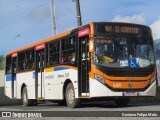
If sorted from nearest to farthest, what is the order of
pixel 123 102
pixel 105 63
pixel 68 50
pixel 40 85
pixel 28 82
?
pixel 105 63 < pixel 68 50 < pixel 123 102 < pixel 40 85 < pixel 28 82

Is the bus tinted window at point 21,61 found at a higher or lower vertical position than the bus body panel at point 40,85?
higher

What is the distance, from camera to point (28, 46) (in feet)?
77.9

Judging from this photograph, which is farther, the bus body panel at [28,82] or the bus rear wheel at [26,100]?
the bus rear wheel at [26,100]

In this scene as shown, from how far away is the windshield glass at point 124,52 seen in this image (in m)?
16.3

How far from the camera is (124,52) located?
54.3ft

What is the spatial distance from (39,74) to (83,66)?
5.04 metres

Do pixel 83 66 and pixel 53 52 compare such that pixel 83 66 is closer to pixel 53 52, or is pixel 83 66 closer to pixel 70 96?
pixel 70 96

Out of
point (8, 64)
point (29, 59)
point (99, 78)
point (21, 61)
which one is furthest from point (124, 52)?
point (8, 64)

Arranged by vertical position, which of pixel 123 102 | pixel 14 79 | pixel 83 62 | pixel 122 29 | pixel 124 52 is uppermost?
pixel 122 29

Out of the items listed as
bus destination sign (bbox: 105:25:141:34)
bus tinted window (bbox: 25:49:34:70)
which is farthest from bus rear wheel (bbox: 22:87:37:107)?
bus destination sign (bbox: 105:25:141:34)

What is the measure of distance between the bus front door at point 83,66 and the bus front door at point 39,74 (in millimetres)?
4422

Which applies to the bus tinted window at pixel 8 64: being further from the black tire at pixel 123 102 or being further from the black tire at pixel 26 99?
the black tire at pixel 123 102

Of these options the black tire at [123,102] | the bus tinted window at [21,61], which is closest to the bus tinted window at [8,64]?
the bus tinted window at [21,61]

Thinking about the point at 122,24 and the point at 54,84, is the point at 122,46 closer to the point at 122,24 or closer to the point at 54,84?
the point at 122,24
